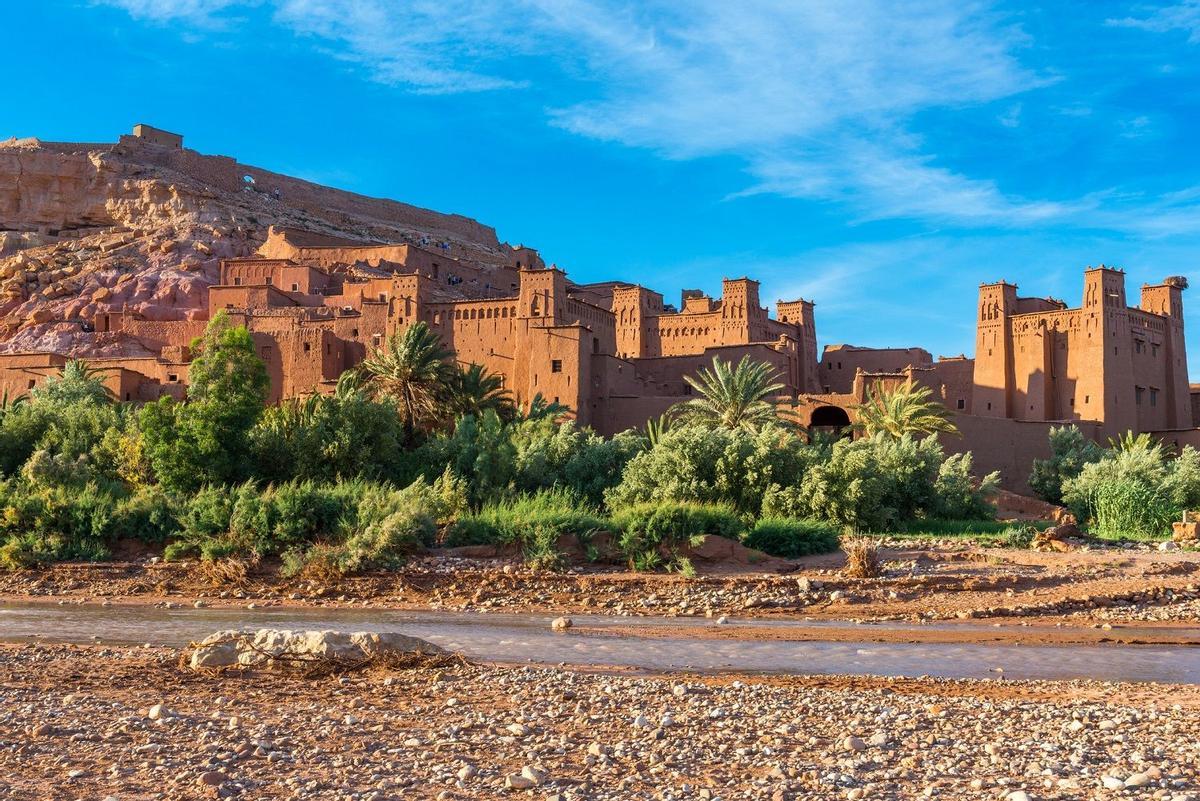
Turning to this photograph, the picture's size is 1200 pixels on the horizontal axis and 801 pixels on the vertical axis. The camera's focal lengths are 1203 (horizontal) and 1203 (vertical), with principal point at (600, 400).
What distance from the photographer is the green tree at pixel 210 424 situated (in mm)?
25422

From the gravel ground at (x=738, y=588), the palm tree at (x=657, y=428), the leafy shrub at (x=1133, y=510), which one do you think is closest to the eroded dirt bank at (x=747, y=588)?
the gravel ground at (x=738, y=588)

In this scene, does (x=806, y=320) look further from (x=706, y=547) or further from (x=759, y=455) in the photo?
(x=706, y=547)

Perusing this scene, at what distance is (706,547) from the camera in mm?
20828

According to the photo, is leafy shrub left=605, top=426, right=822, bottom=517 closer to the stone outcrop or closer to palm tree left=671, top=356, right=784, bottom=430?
palm tree left=671, top=356, right=784, bottom=430

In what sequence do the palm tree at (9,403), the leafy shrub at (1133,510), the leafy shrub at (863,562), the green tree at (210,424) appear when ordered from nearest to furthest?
the leafy shrub at (863,562)
the green tree at (210,424)
the leafy shrub at (1133,510)
the palm tree at (9,403)

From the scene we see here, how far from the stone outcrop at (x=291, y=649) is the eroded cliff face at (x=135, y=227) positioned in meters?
34.9

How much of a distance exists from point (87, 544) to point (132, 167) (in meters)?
42.8

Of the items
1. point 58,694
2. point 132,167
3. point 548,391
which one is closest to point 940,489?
point 548,391

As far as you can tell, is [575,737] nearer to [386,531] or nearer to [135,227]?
[386,531]

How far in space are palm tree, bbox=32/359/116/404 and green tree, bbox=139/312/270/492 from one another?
569 cm

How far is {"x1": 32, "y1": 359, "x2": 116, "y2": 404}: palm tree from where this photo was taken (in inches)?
1296

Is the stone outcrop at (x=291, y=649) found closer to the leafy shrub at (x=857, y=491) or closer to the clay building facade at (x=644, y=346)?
the leafy shrub at (x=857, y=491)

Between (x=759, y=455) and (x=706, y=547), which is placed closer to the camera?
(x=706, y=547)

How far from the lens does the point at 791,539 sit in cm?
2191
